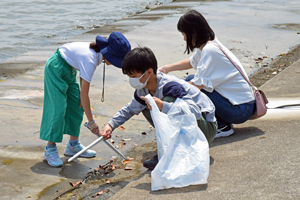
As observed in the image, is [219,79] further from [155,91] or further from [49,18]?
[49,18]

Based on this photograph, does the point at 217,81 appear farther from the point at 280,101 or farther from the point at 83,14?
the point at 83,14

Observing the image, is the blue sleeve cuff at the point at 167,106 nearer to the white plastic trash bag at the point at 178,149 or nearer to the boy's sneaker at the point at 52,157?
the white plastic trash bag at the point at 178,149

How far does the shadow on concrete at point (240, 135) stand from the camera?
3.69m

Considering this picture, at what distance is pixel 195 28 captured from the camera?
3.72m

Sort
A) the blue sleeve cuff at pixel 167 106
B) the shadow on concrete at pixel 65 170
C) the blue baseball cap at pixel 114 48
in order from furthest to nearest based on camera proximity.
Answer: the shadow on concrete at pixel 65 170
the blue baseball cap at pixel 114 48
the blue sleeve cuff at pixel 167 106

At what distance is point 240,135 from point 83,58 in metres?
1.66

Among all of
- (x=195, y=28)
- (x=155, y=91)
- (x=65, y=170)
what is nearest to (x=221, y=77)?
(x=195, y=28)

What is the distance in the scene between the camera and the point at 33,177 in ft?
11.1

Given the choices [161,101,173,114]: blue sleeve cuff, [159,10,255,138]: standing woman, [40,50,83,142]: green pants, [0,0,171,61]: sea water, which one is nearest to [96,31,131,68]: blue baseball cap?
[40,50,83,142]: green pants

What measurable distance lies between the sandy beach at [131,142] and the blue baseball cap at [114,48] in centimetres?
99

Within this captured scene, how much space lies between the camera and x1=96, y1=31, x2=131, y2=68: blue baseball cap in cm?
329

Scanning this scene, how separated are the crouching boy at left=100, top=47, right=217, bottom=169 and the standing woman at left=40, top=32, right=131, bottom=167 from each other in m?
0.32

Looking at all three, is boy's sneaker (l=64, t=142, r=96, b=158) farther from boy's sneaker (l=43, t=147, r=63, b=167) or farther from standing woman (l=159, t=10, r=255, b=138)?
standing woman (l=159, t=10, r=255, b=138)

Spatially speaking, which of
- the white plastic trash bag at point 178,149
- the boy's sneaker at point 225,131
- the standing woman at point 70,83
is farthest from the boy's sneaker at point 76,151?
the boy's sneaker at point 225,131
